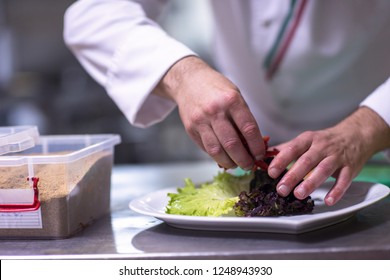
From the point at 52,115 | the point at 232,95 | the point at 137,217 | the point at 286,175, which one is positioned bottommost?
the point at 52,115

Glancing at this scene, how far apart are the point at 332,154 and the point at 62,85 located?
3380 mm

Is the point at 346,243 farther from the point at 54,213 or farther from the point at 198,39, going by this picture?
the point at 198,39

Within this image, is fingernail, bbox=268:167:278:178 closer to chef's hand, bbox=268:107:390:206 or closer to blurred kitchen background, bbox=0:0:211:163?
chef's hand, bbox=268:107:390:206

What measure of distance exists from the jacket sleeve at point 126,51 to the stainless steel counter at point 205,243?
309 millimetres

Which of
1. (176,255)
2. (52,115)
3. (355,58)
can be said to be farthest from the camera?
(52,115)

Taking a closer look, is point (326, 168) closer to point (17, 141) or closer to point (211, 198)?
point (211, 198)

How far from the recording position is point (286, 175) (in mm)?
926

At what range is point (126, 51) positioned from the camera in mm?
1268

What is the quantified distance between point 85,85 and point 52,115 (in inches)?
12.6

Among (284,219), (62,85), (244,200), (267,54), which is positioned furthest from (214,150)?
(62,85)

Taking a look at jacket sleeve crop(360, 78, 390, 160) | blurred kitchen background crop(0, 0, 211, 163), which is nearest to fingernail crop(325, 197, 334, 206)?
jacket sleeve crop(360, 78, 390, 160)

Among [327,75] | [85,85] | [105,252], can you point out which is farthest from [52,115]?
[105,252]

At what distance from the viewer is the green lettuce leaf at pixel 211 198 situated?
37.9 inches

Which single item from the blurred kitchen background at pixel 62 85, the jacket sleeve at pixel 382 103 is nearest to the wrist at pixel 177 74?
the jacket sleeve at pixel 382 103
